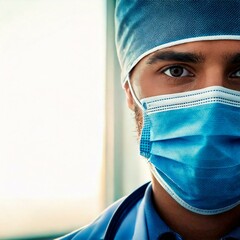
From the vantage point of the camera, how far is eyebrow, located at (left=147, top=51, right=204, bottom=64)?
2.64ft

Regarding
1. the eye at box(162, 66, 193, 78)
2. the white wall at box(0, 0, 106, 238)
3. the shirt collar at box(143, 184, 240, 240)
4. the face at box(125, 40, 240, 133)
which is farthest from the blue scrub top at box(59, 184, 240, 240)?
the white wall at box(0, 0, 106, 238)

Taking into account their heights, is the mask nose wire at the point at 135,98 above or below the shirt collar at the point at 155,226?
above

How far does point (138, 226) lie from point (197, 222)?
0.53 feet

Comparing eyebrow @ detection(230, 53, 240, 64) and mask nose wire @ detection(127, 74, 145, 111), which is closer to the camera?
eyebrow @ detection(230, 53, 240, 64)

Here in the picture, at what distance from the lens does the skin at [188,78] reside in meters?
0.79

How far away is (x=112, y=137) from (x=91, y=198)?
13.9 inches

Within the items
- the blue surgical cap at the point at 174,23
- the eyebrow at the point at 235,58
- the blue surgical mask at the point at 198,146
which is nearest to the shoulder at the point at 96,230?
the blue surgical mask at the point at 198,146

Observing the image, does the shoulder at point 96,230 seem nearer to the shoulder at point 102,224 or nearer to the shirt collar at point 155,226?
the shoulder at point 102,224

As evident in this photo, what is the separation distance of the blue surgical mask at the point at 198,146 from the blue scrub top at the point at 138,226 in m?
0.10

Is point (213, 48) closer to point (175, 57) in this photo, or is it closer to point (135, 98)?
point (175, 57)

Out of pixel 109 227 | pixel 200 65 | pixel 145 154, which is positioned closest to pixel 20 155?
pixel 109 227

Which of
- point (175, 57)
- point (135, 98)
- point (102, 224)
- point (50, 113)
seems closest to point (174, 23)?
point (175, 57)

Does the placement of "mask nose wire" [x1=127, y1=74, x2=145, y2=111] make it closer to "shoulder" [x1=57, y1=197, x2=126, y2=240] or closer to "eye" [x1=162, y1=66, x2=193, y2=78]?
"eye" [x1=162, y1=66, x2=193, y2=78]

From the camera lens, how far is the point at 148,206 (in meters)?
0.94
